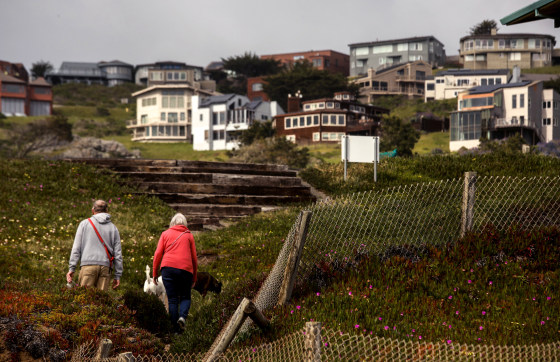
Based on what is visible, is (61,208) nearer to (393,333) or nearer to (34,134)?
(393,333)

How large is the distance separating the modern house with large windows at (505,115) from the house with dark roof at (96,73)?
272ft

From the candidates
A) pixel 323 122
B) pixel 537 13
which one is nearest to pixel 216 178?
pixel 537 13


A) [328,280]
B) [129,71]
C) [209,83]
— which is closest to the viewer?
[328,280]

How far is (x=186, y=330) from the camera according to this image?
915cm

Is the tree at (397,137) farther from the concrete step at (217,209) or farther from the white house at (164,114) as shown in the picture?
the white house at (164,114)

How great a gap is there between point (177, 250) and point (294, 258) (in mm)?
1867

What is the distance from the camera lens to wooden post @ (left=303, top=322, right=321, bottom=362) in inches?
214

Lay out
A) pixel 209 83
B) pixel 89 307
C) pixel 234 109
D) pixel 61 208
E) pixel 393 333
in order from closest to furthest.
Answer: pixel 393 333, pixel 89 307, pixel 61 208, pixel 234 109, pixel 209 83

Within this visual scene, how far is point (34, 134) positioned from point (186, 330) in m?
75.6

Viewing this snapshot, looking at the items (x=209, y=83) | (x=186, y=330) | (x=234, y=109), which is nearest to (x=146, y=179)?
(x=186, y=330)

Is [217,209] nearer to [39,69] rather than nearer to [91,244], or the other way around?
[91,244]

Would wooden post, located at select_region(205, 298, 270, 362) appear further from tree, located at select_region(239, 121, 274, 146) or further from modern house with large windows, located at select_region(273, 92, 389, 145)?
modern house with large windows, located at select_region(273, 92, 389, 145)

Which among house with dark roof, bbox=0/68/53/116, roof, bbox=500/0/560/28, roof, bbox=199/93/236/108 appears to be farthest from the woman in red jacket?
house with dark roof, bbox=0/68/53/116

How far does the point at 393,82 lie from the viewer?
119875 mm
